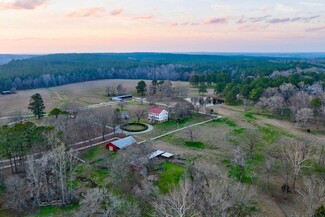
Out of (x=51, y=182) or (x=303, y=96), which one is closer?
(x=51, y=182)

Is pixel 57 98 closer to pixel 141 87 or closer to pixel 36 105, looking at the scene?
pixel 141 87

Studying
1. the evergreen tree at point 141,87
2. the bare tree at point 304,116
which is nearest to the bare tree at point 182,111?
the bare tree at point 304,116

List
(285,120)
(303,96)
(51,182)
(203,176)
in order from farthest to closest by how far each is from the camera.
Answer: (303,96)
(285,120)
(51,182)
(203,176)

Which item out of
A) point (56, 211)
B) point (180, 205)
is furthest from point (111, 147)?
point (180, 205)

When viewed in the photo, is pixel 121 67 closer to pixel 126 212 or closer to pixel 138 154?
pixel 138 154

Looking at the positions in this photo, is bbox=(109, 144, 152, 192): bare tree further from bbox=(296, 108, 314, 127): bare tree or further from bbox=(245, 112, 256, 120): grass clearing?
bbox=(245, 112, 256, 120): grass clearing

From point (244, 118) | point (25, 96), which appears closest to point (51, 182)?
point (244, 118)
